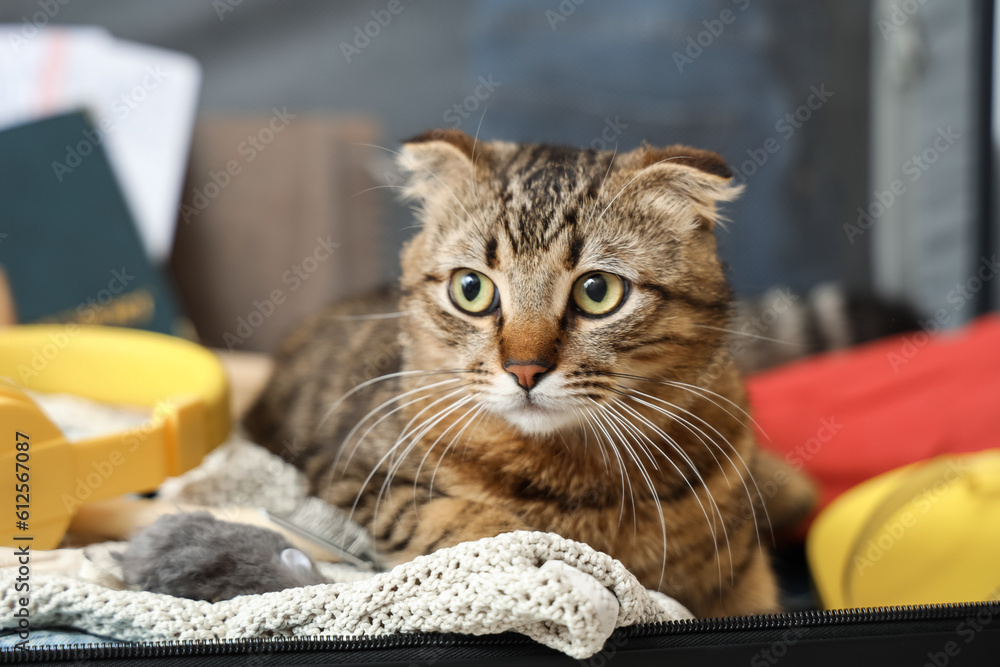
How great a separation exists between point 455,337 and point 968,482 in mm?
675

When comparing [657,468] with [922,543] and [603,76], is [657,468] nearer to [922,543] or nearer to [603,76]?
[922,543]

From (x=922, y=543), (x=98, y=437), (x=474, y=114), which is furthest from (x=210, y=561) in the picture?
(x=474, y=114)

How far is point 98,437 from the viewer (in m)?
0.84

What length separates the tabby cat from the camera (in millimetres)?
768

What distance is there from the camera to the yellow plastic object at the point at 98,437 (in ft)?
2.53

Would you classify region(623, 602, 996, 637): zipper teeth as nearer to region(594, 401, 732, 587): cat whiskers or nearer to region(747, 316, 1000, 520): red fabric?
region(594, 401, 732, 587): cat whiskers

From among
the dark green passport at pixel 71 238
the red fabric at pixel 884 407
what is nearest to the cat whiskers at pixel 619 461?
the red fabric at pixel 884 407

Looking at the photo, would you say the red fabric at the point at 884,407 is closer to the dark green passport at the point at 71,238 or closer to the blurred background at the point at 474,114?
the blurred background at the point at 474,114

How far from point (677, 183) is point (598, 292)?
0.49ft

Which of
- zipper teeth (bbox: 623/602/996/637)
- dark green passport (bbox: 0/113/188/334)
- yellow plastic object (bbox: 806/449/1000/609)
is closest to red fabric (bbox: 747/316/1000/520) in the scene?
yellow plastic object (bbox: 806/449/1000/609)

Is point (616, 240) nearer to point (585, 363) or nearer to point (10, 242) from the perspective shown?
point (585, 363)

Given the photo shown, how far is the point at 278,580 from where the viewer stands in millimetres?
755

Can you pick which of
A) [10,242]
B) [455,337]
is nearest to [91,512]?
[455,337]

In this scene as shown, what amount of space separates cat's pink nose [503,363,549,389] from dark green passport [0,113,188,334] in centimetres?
121
